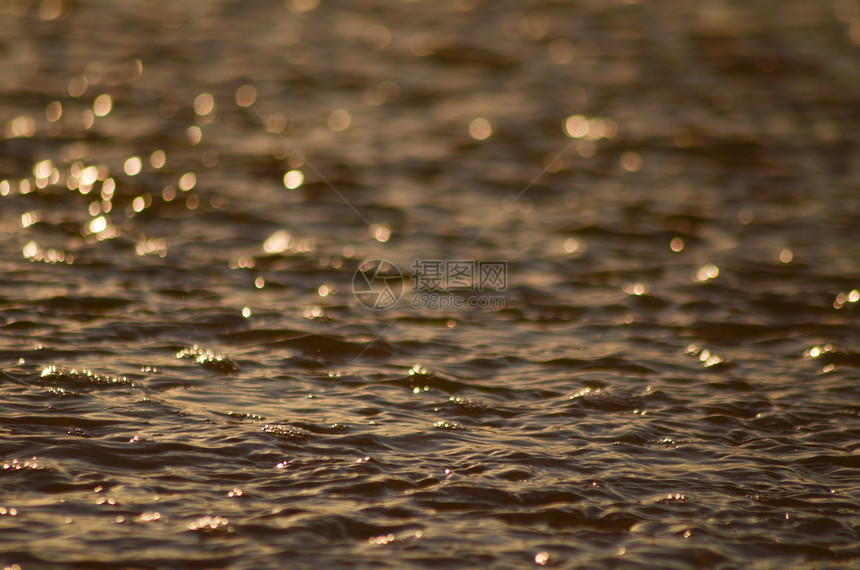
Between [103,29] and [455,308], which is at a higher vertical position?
[103,29]

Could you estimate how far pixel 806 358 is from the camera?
209 inches

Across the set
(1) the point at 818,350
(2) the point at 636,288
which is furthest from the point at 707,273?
(1) the point at 818,350

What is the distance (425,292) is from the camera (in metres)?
6.11

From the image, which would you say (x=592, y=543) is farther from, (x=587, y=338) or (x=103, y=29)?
(x=103, y=29)

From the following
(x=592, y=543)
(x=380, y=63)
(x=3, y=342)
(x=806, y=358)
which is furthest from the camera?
(x=380, y=63)

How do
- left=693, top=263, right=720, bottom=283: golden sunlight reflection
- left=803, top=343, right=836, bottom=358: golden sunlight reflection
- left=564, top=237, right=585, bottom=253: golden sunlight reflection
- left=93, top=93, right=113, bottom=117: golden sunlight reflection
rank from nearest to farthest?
left=803, top=343, right=836, bottom=358: golden sunlight reflection
left=693, top=263, right=720, bottom=283: golden sunlight reflection
left=564, top=237, right=585, bottom=253: golden sunlight reflection
left=93, top=93, right=113, bottom=117: golden sunlight reflection

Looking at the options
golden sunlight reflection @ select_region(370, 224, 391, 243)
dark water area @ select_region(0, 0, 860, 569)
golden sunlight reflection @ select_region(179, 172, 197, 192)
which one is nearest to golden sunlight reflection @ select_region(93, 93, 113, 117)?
dark water area @ select_region(0, 0, 860, 569)

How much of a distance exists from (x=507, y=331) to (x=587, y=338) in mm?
441

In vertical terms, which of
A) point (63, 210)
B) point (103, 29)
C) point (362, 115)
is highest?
point (103, 29)

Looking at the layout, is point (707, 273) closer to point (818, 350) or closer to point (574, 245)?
point (574, 245)

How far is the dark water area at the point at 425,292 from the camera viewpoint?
12.1ft

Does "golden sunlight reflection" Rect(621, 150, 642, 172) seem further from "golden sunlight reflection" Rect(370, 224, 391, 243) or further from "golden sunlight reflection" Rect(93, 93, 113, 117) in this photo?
"golden sunlight reflection" Rect(93, 93, 113, 117)

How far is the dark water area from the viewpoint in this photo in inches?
145

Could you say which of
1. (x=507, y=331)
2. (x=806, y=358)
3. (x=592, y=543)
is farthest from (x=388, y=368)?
(x=806, y=358)
